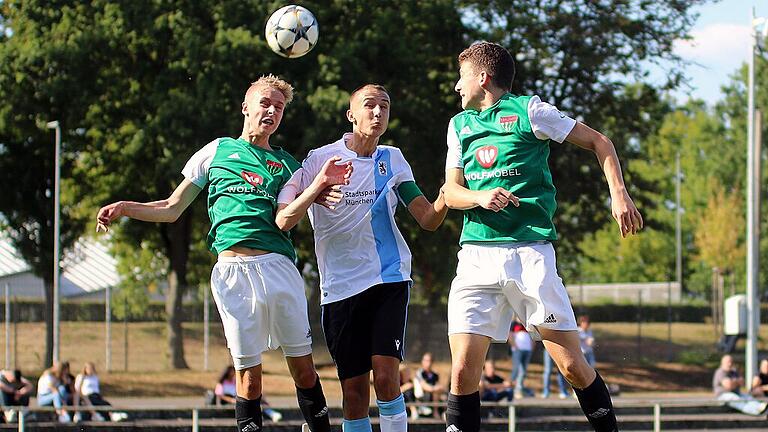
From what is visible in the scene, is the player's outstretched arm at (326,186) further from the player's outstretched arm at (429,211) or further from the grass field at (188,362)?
the grass field at (188,362)

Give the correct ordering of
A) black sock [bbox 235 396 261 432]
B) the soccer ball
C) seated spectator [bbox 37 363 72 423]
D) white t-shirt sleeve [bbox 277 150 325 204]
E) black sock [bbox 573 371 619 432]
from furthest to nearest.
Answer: seated spectator [bbox 37 363 72 423], the soccer ball, black sock [bbox 235 396 261 432], white t-shirt sleeve [bbox 277 150 325 204], black sock [bbox 573 371 619 432]

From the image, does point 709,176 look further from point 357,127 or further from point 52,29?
point 357,127

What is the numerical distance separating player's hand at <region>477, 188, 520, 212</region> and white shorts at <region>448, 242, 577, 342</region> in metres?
0.45

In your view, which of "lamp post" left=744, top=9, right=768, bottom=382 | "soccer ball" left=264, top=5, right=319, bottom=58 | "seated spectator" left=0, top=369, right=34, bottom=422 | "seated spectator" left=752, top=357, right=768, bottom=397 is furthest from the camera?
"lamp post" left=744, top=9, right=768, bottom=382

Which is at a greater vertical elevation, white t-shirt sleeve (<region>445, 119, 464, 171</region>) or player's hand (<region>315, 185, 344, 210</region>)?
white t-shirt sleeve (<region>445, 119, 464, 171</region>)

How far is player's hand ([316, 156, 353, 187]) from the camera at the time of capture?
7.28 m

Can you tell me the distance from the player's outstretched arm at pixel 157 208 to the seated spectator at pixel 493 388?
46.1ft

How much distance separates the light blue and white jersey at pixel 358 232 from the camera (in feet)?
25.7

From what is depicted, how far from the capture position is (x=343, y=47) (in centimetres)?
3044

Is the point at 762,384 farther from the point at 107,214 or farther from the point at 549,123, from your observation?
the point at 107,214

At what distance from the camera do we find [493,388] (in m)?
22.0

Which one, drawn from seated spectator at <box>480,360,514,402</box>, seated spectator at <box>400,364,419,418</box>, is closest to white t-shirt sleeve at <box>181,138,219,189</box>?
seated spectator at <box>400,364,419,418</box>

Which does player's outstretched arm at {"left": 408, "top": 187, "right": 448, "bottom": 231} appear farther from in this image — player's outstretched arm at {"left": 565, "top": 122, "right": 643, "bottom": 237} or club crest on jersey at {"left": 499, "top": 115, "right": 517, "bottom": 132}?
player's outstretched arm at {"left": 565, "top": 122, "right": 643, "bottom": 237}

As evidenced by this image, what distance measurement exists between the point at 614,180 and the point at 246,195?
2477 mm
